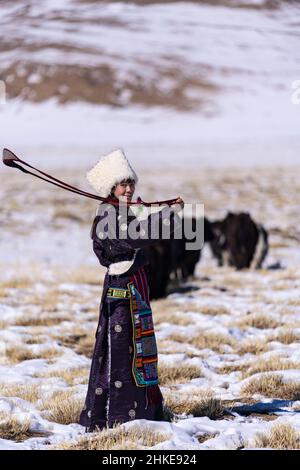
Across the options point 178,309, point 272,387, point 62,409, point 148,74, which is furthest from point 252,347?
point 148,74

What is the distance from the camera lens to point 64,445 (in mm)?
4129

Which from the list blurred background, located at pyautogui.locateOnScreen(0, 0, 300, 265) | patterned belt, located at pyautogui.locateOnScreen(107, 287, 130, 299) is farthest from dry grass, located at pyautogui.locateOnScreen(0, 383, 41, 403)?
blurred background, located at pyautogui.locateOnScreen(0, 0, 300, 265)

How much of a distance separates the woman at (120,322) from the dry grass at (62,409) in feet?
1.28

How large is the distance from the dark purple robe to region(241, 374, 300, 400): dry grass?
1.24 meters

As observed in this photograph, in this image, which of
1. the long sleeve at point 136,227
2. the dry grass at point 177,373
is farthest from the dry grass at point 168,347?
the long sleeve at point 136,227

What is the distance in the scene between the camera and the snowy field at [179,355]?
4.38m

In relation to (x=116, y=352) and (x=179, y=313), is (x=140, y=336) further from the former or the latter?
(x=179, y=313)

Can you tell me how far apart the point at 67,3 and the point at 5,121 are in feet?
147

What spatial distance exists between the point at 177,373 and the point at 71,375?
2.71ft

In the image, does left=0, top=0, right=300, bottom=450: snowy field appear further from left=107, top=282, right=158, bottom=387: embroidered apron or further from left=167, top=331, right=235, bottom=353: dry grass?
left=107, top=282, right=158, bottom=387: embroidered apron

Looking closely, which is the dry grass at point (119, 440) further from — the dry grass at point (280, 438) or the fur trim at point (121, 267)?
the fur trim at point (121, 267)

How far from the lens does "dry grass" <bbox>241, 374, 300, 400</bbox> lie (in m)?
5.35
